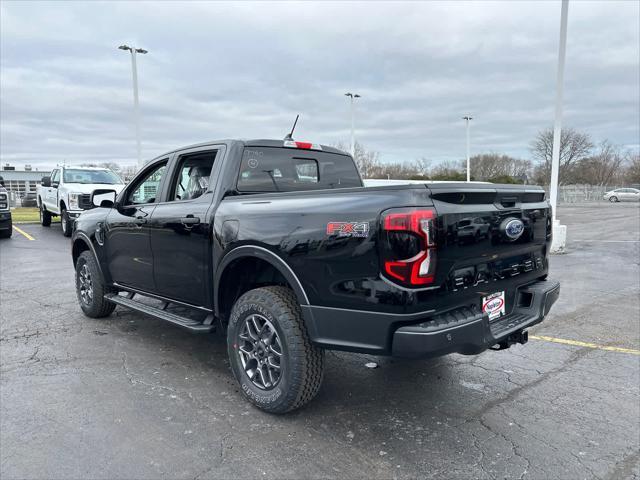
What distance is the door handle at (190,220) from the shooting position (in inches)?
154

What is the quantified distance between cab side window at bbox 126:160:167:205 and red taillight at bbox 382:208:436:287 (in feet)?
9.05

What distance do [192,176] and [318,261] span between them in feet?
6.42

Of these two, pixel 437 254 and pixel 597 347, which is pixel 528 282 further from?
pixel 597 347

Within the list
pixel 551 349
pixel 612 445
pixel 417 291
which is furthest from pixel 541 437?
pixel 551 349

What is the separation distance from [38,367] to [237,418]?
81.2 inches

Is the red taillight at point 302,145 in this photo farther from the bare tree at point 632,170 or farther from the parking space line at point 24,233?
the bare tree at point 632,170

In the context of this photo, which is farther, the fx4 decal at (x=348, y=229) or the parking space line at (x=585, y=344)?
the parking space line at (x=585, y=344)

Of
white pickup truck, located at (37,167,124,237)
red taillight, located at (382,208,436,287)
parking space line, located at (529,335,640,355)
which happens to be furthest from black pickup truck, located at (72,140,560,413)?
white pickup truck, located at (37,167,124,237)

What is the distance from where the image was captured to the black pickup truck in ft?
9.00

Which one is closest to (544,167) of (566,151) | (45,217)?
(566,151)

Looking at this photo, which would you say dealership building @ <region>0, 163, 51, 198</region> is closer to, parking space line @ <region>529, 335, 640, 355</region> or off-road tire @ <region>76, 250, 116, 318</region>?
off-road tire @ <region>76, 250, 116, 318</region>

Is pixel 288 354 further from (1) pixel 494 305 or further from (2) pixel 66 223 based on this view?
(2) pixel 66 223

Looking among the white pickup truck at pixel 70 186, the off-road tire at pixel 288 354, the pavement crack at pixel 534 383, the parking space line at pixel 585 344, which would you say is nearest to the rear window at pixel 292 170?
the off-road tire at pixel 288 354

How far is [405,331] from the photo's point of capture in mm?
2725
